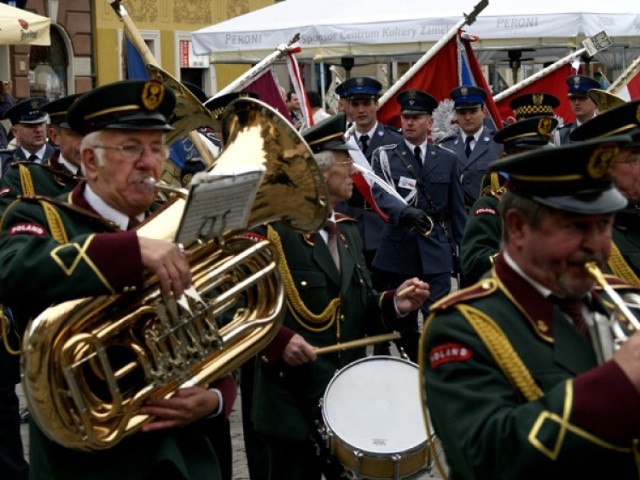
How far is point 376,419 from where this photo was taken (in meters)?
5.52

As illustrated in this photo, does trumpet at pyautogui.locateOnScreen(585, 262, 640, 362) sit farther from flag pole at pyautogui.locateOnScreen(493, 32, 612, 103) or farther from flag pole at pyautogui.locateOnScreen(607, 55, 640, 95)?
flag pole at pyautogui.locateOnScreen(493, 32, 612, 103)

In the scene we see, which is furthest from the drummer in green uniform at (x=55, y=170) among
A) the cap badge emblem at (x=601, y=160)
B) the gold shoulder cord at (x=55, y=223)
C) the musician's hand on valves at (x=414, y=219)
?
the cap badge emblem at (x=601, y=160)

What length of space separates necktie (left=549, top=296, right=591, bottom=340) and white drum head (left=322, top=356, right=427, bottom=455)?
6.82 feet

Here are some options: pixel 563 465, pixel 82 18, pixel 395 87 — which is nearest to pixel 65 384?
pixel 563 465

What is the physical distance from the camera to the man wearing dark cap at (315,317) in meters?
5.70

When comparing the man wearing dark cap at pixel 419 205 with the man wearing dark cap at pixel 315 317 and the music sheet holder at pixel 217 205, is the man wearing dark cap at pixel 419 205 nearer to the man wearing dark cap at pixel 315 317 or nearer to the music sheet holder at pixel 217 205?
the man wearing dark cap at pixel 315 317

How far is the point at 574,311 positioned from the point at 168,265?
46.4 inches

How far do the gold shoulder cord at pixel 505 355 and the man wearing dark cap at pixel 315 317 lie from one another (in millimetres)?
2348

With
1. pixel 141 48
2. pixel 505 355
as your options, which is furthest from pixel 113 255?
pixel 141 48

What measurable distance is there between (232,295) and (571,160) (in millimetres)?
1331

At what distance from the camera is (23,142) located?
1123 centimetres

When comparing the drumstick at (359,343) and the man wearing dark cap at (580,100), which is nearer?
the drumstick at (359,343)

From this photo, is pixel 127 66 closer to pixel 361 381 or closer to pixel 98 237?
pixel 361 381

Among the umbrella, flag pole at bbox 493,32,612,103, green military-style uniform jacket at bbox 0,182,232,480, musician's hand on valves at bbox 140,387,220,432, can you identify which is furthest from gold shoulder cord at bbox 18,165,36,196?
flag pole at bbox 493,32,612,103
